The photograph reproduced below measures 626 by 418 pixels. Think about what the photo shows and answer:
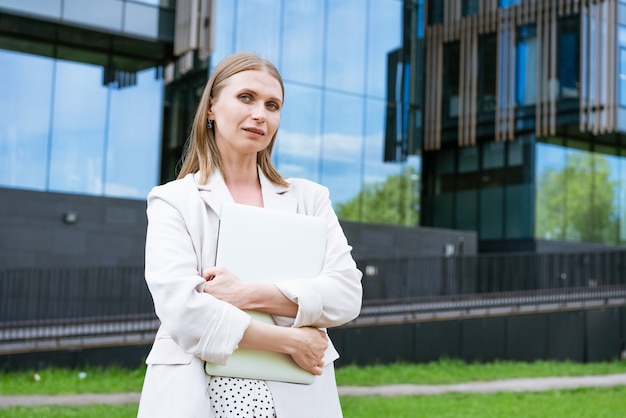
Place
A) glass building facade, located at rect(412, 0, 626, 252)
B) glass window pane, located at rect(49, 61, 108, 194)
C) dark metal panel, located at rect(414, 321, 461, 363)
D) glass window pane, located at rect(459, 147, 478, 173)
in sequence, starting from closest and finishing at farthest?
dark metal panel, located at rect(414, 321, 461, 363)
glass window pane, located at rect(49, 61, 108, 194)
glass building facade, located at rect(412, 0, 626, 252)
glass window pane, located at rect(459, 147, 478, 173)

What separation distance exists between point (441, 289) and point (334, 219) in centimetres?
1824

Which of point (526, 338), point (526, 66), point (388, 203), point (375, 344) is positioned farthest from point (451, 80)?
point (375, 344)

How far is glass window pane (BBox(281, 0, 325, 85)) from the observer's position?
25.1 metres

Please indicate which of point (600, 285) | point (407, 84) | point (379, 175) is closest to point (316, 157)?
point (379, 175)

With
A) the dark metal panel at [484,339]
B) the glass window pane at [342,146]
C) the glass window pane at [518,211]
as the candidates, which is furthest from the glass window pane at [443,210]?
the dark metal panel at [484,339]

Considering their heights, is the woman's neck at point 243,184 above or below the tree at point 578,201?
below

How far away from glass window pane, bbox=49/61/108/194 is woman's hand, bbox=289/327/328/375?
65.4 feet

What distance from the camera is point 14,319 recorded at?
17.7 m

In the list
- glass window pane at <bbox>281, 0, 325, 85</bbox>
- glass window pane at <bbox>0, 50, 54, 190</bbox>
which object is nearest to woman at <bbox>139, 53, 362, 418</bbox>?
glass window pane at <bbox>0, 50, 54, 190</bbox>

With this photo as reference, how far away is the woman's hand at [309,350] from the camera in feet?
7.39

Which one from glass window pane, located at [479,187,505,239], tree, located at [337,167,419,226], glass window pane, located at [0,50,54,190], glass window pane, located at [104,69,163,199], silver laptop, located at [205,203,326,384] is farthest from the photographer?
glass window pane, located at [479,187,505,239]

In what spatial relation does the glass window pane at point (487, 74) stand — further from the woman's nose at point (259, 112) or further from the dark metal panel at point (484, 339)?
the woman's nose at point (259, 112)

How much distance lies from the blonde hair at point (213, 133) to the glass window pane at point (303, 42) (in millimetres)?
22433

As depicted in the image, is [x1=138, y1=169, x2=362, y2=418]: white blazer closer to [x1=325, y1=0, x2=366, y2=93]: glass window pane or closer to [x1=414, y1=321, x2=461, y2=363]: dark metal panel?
[x1=414, y1=321, x2=461, y2=363]: dark metal panel
